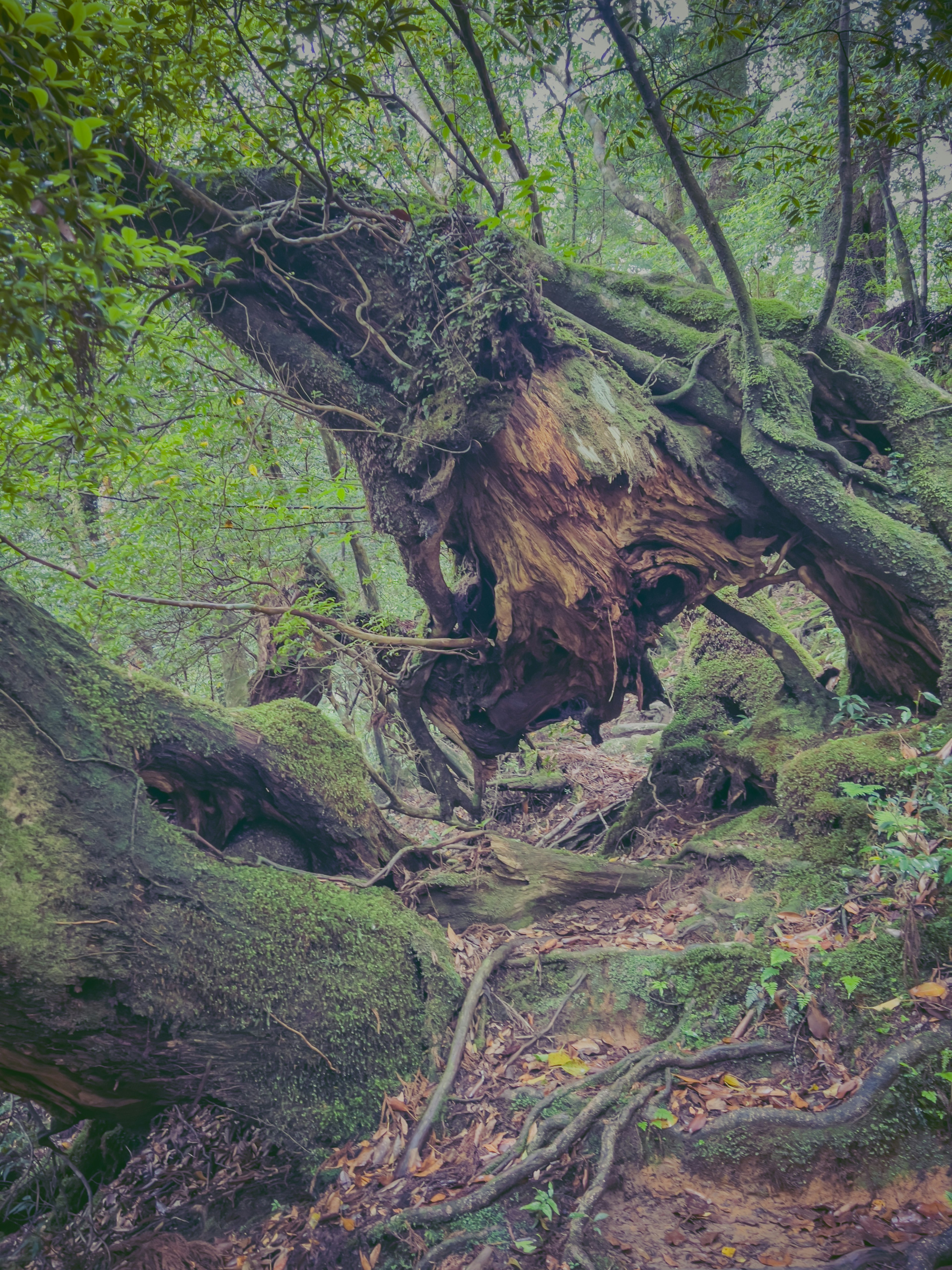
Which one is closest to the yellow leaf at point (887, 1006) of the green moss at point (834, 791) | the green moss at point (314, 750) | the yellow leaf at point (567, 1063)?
the green moss at point (834, 791)

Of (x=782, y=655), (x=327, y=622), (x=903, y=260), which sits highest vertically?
(x=903, y=260)

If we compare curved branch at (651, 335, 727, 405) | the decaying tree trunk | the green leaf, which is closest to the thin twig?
the decaying tree trunk

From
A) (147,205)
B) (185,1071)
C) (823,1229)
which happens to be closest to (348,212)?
(147,205)

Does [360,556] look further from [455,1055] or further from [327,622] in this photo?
[455,1055]

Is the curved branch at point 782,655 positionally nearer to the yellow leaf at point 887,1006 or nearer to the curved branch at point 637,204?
the yellow leaf at point 887,1006

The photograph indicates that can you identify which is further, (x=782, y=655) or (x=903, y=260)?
(x=903, y=260)

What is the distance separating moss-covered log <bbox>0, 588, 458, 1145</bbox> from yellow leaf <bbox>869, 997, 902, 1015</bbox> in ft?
7.96

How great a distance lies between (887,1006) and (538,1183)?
1.95 m

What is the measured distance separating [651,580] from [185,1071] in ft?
16.4

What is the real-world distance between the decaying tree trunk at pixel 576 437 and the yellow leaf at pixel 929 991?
9.19 ft

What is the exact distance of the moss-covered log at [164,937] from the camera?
2.72m

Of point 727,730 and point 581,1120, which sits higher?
point 581,1120

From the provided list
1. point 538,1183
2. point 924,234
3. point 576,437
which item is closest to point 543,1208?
point 538,1183

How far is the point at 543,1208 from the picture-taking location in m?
2.77
